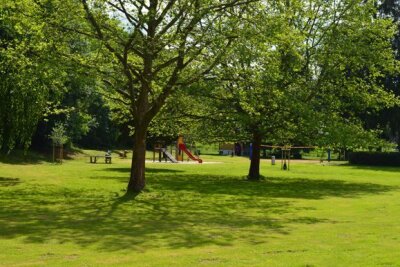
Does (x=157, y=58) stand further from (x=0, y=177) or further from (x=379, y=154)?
(x=379, y=154)

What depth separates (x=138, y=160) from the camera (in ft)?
59.3

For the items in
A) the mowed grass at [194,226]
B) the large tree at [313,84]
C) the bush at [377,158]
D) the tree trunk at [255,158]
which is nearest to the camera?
the mowed grass at [194,226]

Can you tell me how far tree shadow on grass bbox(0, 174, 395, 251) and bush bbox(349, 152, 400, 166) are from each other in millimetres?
24857

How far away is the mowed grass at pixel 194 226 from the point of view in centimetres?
794

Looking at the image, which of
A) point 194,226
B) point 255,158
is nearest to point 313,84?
point 255,158

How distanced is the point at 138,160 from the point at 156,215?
491 centimetres

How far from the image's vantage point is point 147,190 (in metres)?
18.9

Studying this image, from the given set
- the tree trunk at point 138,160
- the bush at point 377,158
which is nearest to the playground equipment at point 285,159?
the bush at point 377,158

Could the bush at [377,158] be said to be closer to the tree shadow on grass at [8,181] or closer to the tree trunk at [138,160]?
the tree shadow on grass at [8,181]

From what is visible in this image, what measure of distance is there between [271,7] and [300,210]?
6897 millimetres

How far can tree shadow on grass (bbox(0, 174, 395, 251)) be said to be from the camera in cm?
981

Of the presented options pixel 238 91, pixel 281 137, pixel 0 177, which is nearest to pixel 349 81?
pixel 281 137

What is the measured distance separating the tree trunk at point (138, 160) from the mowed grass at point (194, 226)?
540 mm

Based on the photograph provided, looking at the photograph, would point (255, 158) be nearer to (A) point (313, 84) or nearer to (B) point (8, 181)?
(A) point (313, 84)
